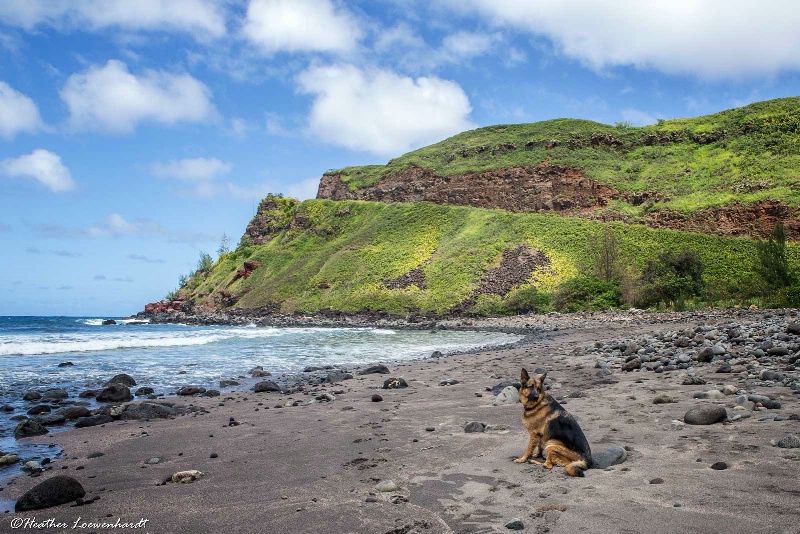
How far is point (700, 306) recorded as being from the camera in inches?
1272

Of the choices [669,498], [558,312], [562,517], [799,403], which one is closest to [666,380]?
[799,403]

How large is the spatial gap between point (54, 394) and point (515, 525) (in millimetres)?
11898

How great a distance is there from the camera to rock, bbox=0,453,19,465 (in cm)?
649

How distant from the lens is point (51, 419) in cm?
920

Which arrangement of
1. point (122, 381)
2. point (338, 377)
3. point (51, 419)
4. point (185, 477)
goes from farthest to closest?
point (338, 377), point (122, 381), point (51, 419), point (185, 477)

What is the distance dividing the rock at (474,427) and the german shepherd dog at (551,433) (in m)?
1.64

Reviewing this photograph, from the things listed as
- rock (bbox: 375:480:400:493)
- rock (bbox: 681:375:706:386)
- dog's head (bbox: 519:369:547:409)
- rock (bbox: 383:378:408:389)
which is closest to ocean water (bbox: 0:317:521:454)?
rock (bbox: 383:378:408:389)

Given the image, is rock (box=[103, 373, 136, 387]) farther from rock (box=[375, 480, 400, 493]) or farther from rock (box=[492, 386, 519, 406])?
rock (box=[375, 480, 400, 493])

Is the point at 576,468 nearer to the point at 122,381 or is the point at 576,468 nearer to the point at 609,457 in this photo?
the point at 609,457

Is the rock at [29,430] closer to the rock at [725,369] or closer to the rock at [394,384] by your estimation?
the rock at [394,384]

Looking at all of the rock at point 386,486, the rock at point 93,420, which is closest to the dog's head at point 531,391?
the rock at point 386,486

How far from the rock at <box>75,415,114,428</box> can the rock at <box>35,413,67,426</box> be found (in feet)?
0.86

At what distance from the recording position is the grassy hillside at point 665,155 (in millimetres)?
58594

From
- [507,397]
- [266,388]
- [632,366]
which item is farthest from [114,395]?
[632,366]
